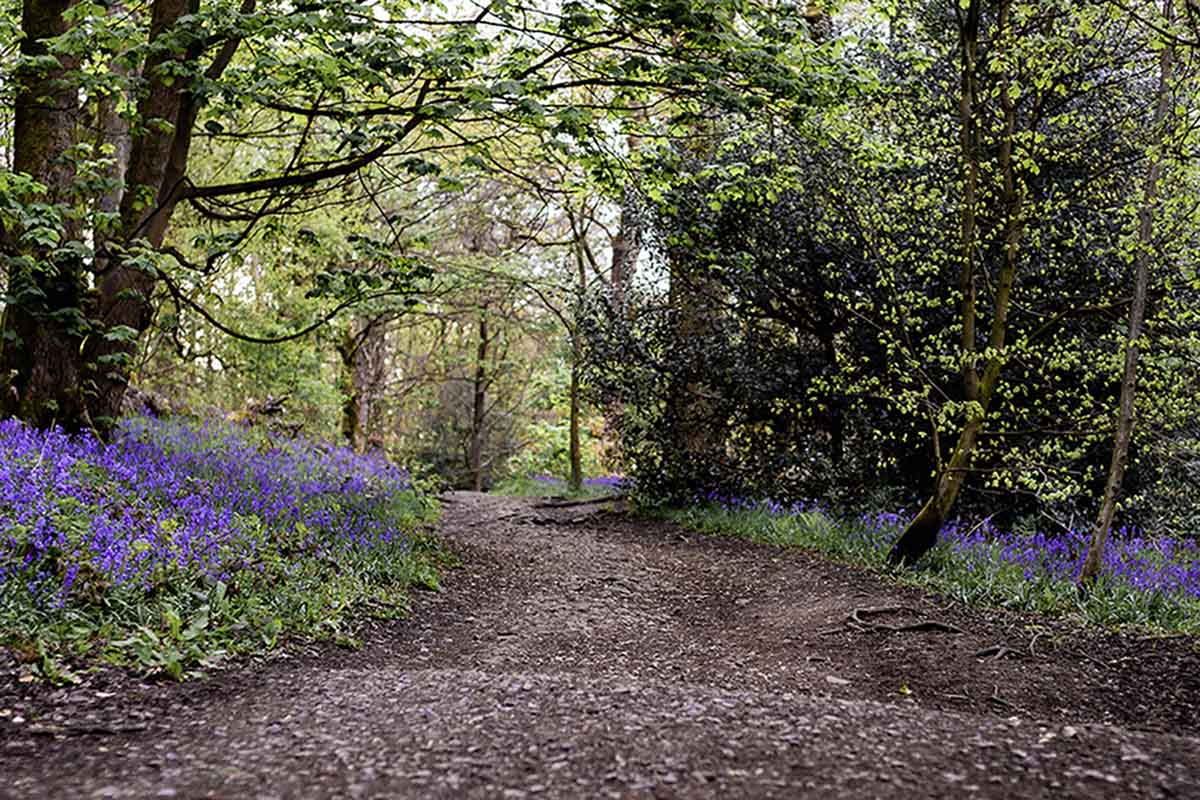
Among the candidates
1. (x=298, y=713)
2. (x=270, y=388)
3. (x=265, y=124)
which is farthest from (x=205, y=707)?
(x=270, y=388)

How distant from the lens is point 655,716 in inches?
134

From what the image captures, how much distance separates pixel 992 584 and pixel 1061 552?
1.56 m

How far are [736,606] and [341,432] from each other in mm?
12908

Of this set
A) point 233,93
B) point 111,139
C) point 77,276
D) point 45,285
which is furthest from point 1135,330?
point 111,139

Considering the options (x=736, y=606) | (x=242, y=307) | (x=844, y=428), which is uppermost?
(x=242, y=307)

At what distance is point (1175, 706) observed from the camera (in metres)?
4.19

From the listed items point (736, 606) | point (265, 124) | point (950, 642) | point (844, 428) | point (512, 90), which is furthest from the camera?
point (265, 124)

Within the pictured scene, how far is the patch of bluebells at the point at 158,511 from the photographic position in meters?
4.25

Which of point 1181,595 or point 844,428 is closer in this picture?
point 1181,595

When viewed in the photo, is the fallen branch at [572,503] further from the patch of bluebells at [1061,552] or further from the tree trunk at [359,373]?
the patch of bluebells at [1061,552]

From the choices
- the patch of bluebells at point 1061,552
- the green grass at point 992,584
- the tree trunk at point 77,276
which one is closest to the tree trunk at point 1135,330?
the green grass at point 992,584

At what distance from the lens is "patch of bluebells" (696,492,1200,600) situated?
20.5 ft

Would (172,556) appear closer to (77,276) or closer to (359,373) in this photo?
(77,276)

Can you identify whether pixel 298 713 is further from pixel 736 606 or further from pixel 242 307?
pixel 242 307
